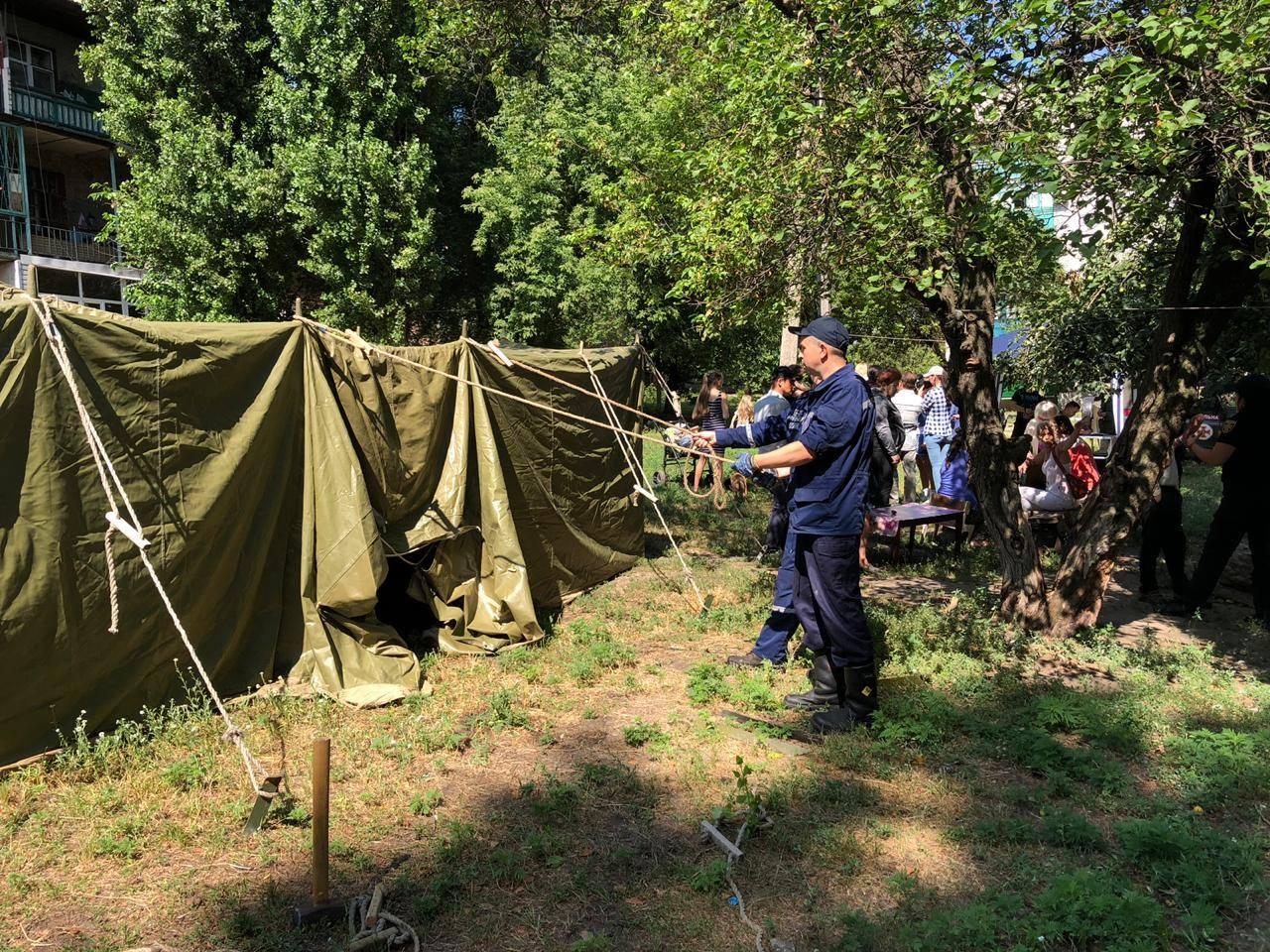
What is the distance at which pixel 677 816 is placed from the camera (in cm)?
391

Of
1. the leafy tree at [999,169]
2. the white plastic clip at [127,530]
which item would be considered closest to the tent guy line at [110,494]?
the white plastic clip at [127,530]

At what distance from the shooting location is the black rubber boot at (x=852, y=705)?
474 cm

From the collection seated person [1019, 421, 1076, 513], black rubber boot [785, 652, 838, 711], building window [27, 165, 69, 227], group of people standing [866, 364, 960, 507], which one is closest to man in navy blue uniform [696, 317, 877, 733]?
black rubber boot [785, 652, 838, 711]

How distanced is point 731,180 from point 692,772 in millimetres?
5197

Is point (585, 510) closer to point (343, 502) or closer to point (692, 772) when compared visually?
point (343, 502)

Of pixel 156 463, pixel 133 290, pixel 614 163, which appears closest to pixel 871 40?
pixel 156 463

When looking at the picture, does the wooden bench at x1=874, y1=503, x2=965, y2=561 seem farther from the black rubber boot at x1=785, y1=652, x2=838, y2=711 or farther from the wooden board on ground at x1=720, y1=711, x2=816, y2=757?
the wooden board on ground at x1=720, y1=711, x2=816, y2=757

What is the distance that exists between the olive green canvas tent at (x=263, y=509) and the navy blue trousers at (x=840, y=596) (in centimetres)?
228

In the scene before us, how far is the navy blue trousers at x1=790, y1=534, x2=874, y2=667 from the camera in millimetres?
4652

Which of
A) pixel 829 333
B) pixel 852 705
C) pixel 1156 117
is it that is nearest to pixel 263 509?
pixel 829 333

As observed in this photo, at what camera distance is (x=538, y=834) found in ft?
12.0

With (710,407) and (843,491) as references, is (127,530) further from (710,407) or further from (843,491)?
(710,407)

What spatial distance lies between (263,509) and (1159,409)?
19.6 ft

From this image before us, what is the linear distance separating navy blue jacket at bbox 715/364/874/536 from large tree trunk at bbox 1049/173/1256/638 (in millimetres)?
2566
